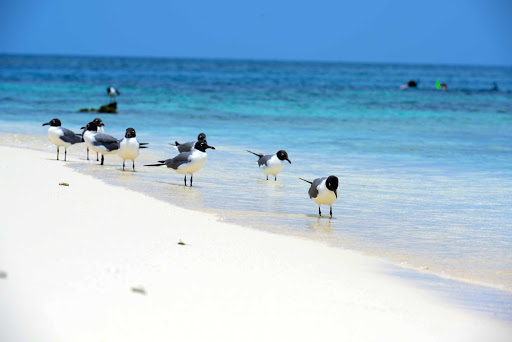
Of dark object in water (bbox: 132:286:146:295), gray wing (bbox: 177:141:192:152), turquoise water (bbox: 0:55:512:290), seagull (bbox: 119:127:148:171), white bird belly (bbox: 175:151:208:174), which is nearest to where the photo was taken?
dark object in water (bbox: 132:286:146:295)

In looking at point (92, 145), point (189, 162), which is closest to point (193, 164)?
point (189, 162)

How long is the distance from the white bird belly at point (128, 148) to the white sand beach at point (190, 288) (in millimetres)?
3937

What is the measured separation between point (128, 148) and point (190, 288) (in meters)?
6.56

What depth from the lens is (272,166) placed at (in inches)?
438

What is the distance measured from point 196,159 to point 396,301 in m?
5.59

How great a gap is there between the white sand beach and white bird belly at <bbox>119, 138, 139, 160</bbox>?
3.94 meters

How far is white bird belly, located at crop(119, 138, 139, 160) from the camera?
1123 centimetres

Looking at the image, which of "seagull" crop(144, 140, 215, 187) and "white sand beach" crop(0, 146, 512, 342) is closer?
"white sand beach" crop(0, 146, 512, 342)

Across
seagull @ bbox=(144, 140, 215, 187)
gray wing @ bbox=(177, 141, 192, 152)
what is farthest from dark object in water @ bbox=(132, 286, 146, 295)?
gray wing @ bbox=(177, 141, 192, 152)

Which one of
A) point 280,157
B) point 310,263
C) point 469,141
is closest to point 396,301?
point 310,263

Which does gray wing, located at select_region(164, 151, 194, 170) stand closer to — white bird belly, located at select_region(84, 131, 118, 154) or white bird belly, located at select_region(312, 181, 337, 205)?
white bird belly, located at select_region(84, 131, 118, 154)

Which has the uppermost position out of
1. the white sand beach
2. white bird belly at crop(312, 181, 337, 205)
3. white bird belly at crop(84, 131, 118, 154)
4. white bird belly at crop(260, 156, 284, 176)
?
white bird belly at crop(84, 131, 118, 154)

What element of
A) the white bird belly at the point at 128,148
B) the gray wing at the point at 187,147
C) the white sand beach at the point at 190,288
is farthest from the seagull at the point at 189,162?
the white sand beach at the point at 190,288

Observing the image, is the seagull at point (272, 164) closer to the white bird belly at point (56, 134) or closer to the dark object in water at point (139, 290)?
the white bird belly at point (56, 134)
